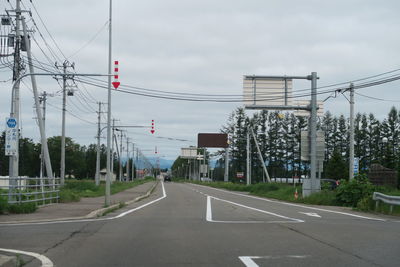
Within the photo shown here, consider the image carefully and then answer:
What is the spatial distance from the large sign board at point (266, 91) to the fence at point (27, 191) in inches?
555

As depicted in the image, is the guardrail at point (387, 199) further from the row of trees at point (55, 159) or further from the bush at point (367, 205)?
the row of trees at point (55, 159)

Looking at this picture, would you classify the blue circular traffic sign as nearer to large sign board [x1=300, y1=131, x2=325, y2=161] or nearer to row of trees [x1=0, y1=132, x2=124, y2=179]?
large sign board [x1=300, y1=131, x2=325, y2=161]

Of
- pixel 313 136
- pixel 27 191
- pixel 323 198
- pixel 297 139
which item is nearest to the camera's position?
pixel 27 191

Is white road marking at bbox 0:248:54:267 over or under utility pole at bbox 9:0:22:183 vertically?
under

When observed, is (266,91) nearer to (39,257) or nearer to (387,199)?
(387,199)

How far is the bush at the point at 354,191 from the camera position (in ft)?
87.5

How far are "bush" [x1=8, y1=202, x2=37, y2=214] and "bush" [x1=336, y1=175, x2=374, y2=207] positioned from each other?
17.0 metres

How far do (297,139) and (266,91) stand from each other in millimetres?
75169

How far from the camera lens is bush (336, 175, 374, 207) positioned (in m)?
26.7

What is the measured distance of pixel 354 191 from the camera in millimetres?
27141

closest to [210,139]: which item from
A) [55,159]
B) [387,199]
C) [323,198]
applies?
[323,198]

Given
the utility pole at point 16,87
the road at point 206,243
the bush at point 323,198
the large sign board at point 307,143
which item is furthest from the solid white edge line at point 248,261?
the large sign board at point 307,143

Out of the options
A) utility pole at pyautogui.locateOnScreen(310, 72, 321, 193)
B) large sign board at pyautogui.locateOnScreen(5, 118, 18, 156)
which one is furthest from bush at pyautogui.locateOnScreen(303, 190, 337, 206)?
large sign board at pyautogui.locateOnScreen(5, 118, 18, 156)

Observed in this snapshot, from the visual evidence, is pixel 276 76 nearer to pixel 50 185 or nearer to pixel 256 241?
pixel 50 185
